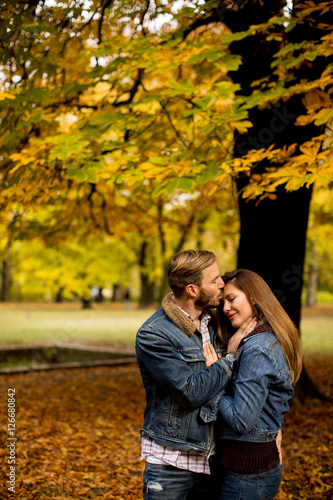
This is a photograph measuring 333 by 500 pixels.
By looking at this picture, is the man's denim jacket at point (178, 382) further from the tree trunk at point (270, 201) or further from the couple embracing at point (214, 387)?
A: the tree trunk at point (270, 201)

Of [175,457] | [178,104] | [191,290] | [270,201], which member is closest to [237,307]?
[191,290]

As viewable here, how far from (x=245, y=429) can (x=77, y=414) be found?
4.92 m

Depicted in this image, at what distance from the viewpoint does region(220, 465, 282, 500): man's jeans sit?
2.17 metres

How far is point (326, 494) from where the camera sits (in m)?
4.02

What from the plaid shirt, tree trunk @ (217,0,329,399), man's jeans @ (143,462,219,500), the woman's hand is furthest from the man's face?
tree trunk @ (217,0,329,399)

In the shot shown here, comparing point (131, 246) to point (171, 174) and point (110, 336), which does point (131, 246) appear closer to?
point (110, 336)

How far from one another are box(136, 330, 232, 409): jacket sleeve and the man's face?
0.31m

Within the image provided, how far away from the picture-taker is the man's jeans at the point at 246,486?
7.12 ft

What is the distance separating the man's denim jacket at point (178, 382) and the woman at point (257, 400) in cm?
10

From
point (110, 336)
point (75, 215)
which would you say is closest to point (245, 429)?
point (75, 215)

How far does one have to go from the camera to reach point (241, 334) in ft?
7.62

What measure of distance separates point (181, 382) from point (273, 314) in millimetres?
627

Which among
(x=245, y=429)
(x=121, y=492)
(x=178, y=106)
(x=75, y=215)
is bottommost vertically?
(x=121, y=492)

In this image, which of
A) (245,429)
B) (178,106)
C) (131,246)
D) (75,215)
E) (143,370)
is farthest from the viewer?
(131,246)
